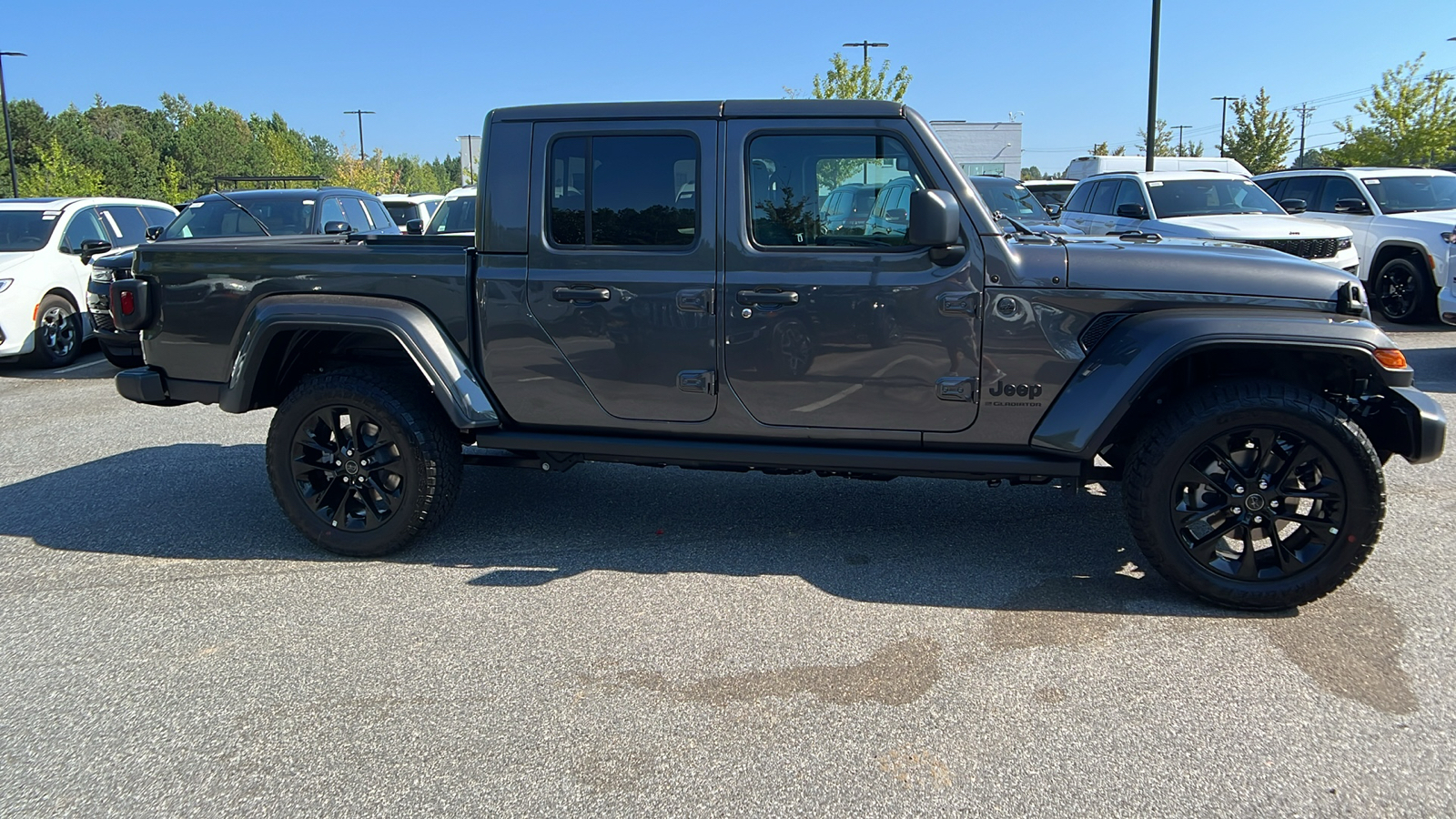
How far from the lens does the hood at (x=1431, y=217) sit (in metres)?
10.7

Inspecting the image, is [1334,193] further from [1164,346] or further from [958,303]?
[958,303]

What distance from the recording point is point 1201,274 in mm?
3783

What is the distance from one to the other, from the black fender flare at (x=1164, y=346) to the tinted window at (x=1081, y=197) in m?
9.70

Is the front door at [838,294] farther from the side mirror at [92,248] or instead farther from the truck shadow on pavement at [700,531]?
the side mirror at [92,248]

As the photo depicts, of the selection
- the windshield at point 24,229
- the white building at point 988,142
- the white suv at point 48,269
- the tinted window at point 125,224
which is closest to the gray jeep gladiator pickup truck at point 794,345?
the white suv at point 48,269

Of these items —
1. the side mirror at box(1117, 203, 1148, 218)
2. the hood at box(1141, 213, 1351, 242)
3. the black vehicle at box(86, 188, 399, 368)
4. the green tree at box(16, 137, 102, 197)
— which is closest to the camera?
the black vehicle at box(86, 188, 399, 368)

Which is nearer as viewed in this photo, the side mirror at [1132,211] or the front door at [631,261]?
the front door at [631,261]

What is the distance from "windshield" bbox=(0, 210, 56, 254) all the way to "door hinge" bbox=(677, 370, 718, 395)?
922 centimetres

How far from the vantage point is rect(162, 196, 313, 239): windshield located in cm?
975

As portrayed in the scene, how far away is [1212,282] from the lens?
3773 mm

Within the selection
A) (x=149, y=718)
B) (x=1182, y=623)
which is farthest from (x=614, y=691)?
(x=1182, y=623)

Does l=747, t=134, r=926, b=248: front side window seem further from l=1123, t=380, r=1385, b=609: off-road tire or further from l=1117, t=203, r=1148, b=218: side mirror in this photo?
→ l=1117, t=203, r=1148, b=218: side mirror

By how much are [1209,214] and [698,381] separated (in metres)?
9.17

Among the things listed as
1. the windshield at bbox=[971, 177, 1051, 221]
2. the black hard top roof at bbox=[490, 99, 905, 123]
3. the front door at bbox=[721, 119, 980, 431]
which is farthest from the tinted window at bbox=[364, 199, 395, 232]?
the front door at bbox=[721, 119, 980, 431]
